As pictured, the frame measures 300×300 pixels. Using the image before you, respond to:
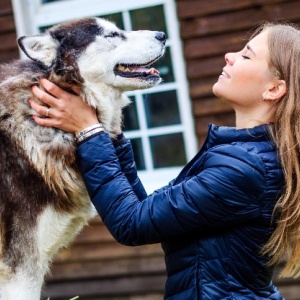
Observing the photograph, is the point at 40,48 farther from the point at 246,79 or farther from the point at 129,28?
the point at 129,28

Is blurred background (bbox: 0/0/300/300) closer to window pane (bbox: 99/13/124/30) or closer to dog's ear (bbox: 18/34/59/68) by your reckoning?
window pane (bbox: 99/13/124/30)

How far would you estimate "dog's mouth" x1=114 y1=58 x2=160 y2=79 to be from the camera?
3.45 metres

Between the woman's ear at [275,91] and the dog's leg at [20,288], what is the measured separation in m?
1.36

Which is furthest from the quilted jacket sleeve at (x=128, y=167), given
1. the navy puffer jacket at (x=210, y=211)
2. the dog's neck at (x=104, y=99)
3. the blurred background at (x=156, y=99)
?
the blurred background at (x=156, y=99)

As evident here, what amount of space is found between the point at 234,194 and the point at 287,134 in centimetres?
31

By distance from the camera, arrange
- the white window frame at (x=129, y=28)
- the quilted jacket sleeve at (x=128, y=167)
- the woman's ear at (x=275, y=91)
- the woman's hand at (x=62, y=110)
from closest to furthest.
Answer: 1. the woman's ear at (x=275, y=91)
2. the woman's hand at (x=62, y=110)
3. the quilted jacket sleeve at (x=128, y=167)
4. the white window frame at (x=129, y=28)

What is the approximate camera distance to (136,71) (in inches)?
137

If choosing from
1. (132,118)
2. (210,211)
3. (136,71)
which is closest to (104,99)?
(136,71)

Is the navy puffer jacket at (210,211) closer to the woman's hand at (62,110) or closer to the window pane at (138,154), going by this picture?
the woman's hand at (62,110)

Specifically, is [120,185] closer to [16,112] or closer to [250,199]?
[250,199]

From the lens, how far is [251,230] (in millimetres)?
2902

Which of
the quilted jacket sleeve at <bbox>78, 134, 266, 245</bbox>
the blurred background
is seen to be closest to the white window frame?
the blurred background

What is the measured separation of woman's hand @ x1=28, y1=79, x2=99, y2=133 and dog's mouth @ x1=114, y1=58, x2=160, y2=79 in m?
0.25

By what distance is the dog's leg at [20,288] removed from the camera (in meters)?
3.50
